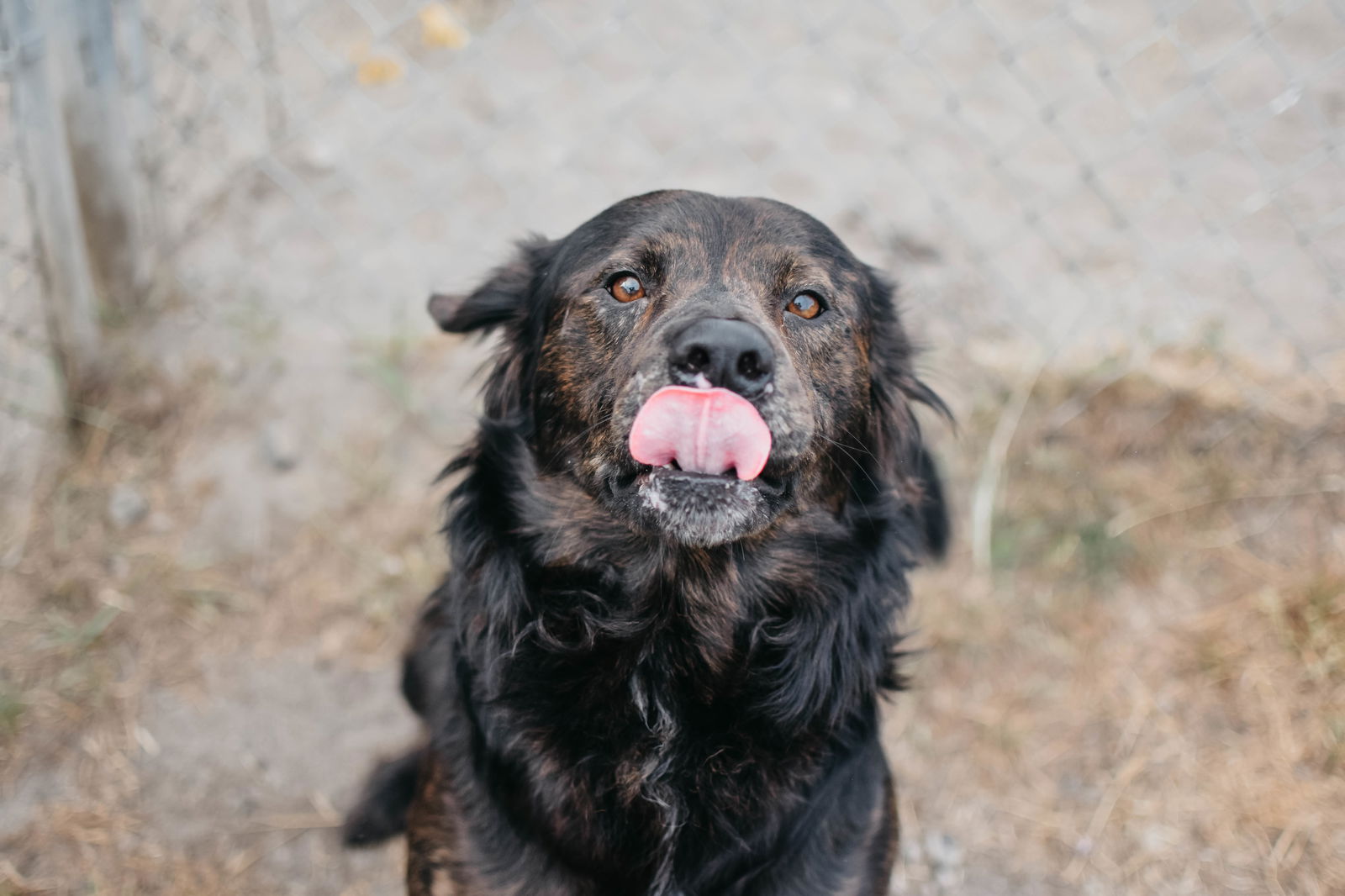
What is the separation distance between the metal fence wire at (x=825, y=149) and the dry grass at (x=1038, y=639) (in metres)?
0.41

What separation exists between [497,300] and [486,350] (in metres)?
1.31

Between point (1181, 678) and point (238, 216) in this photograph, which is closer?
point (1181, 678)

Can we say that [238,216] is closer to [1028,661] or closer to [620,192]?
[620,192]

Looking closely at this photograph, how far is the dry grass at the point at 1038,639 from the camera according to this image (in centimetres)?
249

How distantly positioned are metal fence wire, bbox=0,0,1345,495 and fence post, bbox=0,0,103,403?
1.39 ft

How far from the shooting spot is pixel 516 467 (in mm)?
2076

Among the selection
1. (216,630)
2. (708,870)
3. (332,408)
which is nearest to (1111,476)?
(708,870)

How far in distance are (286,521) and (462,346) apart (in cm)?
87

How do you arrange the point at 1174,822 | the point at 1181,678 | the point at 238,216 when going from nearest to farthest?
the point at 1174,822
the point at 1181,678
the point at 238,216

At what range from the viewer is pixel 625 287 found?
6.51ft

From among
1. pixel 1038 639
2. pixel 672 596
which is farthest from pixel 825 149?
pixel 672 596

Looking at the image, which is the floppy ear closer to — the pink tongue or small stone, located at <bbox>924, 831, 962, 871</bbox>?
the pink tongue

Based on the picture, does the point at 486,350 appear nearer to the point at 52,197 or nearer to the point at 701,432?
the point at 52,197

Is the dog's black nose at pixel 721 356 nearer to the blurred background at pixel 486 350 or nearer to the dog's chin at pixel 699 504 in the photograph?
the dog's chin at pixel 699 504
